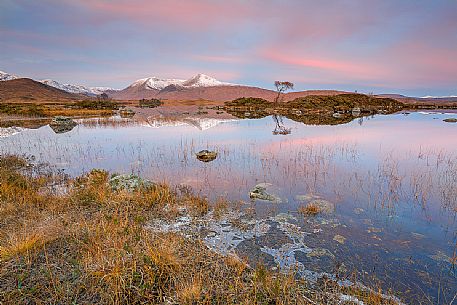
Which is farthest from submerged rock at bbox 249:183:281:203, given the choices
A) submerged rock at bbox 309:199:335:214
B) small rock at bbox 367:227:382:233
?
small rock at bbox 367:227:382:233

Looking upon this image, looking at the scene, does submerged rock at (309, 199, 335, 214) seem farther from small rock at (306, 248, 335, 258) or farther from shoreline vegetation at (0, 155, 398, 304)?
shoreline vegetation at (0, 155, 398, 304)

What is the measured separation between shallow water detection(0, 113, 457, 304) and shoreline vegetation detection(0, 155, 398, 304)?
0.83 meters

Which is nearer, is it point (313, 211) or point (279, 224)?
point (279, 224)

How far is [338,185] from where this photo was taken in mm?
Result: 9719

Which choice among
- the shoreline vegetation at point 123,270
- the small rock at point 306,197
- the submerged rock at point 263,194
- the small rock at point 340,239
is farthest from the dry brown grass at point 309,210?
the shoreline vegetation at point 123,270

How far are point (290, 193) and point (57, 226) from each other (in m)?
6.46

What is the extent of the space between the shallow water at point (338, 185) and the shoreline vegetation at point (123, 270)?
2.73 feet

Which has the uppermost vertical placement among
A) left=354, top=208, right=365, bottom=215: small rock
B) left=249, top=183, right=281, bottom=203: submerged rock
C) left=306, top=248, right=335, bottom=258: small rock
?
left=249, top=183, right=281, bottom=203: submerged rock

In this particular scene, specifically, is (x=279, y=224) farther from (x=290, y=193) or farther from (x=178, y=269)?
(x=178, y=269)

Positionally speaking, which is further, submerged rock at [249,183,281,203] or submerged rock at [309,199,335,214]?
submerged rock at [249,183,281,203]

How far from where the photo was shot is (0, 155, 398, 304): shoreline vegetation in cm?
377

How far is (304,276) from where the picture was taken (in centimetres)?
468

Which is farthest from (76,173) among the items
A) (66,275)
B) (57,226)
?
(66,275)

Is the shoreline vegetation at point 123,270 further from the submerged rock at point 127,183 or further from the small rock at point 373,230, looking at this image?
the small rock at point 373,230
